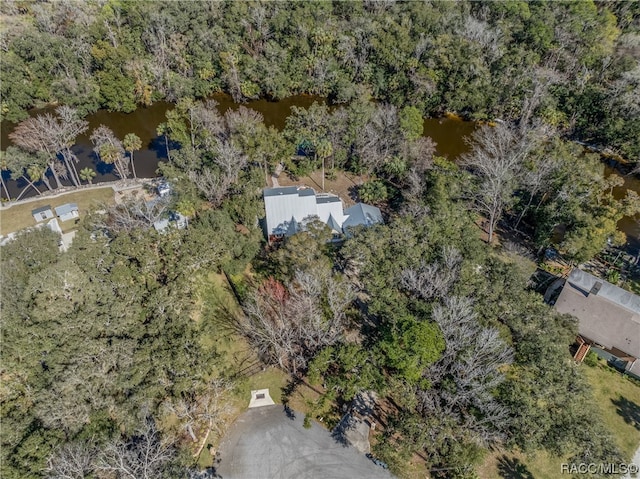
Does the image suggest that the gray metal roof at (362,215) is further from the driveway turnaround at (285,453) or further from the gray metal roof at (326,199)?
the driveway turnaround at (285,453)

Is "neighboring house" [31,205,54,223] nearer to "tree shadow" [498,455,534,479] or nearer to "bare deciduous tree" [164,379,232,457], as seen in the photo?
"bare deciduous tree" [164,379,232,457]

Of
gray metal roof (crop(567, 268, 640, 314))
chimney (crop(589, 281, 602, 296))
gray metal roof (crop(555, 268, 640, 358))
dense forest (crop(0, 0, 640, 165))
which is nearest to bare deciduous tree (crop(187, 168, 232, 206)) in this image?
dense forest (crop(0, 0, 640, 165))

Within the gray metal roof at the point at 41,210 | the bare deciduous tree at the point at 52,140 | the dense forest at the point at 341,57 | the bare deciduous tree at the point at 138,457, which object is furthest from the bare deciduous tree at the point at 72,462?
the dense forest at the point at 341,57

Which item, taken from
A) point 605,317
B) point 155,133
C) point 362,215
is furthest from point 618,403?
point 155,133

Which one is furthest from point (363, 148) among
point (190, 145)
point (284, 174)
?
point (190, 145)

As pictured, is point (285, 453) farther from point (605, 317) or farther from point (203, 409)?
point (605, 317)

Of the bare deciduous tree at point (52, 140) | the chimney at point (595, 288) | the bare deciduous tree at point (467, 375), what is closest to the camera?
the bare deciduous tree at point (467, 375)
